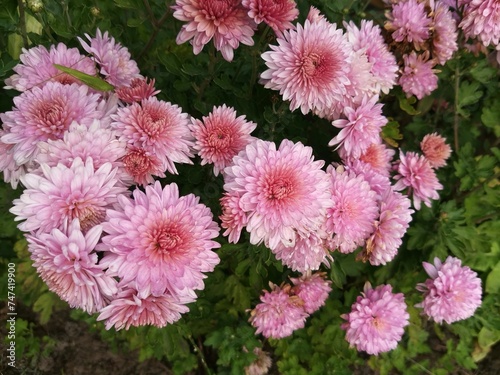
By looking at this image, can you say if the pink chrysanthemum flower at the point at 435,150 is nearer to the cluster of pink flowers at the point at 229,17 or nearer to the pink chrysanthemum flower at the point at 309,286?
the pink chrysanthemum flower at the point at 309,286

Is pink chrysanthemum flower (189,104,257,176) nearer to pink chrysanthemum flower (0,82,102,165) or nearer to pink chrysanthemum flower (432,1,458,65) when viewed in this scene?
pink chrysanthemum flower (0,82,102,165)

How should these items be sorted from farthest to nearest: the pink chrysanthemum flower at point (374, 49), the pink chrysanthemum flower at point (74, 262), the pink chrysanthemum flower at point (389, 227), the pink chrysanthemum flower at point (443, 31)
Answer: the pink chrysanthemum flower at point (443, 31) < the pink chrysanthemum flower at point (374, 49) < the pink chrysanthemum flower at point (389, 227) < the pink chrysanthemum flower at point (74, 262)

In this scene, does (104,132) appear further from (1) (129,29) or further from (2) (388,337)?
(2) (388,337)

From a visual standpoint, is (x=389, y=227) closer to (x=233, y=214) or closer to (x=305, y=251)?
(x=305, y=251)

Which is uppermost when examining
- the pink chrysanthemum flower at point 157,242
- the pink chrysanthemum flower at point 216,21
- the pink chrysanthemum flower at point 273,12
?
the pink chrysanthemum flower at point 273,12

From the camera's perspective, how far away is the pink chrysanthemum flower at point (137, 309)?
1.11 meters

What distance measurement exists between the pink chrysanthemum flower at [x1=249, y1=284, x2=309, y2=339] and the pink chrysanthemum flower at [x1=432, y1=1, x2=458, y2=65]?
109cm

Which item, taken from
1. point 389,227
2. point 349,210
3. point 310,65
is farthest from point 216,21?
point 389,227

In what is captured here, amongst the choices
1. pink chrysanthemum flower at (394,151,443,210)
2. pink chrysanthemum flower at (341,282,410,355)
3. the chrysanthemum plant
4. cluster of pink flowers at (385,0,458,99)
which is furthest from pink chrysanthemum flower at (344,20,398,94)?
pink chrysanthemum flower at (341,282,410,355)

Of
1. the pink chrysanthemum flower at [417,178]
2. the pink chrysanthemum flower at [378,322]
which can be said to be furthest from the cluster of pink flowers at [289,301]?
the pink chrysanthemum flower at [417,178]

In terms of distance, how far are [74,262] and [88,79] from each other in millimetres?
514

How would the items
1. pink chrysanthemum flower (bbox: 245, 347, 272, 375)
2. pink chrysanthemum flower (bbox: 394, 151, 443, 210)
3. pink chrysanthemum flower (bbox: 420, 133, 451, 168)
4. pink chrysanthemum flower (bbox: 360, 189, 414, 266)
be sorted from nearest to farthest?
pink chrysanthemum flower (bbox: 360, 189, 414, 266), pink chrysanthemum flower (bbox: 394, 151, 443, 210), pink chrysanthemum flower (bbox: 420, 133, 451, 168), pink chrysanthemum flower (bbox: 245, 347, 272, 375)

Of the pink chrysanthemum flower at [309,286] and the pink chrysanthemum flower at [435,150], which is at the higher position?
the pink chrysanthemum flower at [435,150]

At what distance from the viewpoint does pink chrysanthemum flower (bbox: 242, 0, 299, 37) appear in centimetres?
122
